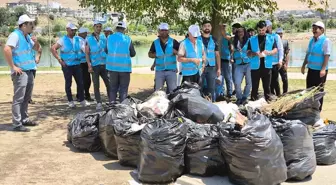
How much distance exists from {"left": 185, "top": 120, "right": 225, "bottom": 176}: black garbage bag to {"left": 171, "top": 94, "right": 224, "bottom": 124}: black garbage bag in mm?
793

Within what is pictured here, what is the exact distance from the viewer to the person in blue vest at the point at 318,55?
22.9ft

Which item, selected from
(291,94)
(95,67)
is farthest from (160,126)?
(95,67)

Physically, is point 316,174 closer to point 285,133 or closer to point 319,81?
point 285,133

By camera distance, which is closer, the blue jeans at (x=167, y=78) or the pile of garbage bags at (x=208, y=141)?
the pile of garbage bags at (x=208, y=141)

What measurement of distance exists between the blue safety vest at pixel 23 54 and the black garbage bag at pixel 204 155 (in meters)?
3.25

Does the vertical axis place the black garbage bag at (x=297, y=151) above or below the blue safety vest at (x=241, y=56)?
below

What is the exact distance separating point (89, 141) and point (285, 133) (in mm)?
2498

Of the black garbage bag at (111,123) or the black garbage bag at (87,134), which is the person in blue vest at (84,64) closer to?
the black garbage bag at (87,134)

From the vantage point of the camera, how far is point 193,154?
4.70 metres

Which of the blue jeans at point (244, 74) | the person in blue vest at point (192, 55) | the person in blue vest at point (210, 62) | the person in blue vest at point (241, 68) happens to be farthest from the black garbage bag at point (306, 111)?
the blue jeans at point (244, 74)

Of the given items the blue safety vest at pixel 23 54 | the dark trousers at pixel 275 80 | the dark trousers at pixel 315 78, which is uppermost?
the blue safety vest at pixel 23 54

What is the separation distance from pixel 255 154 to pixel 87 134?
94.8 inches

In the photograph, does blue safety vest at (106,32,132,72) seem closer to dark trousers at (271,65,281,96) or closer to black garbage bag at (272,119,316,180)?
dark trousers at (271,65,281,96)

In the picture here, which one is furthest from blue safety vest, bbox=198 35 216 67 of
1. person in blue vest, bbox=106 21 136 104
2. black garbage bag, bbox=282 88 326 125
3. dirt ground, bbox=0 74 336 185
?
black garbage bag, bbox=282 88 326 125
